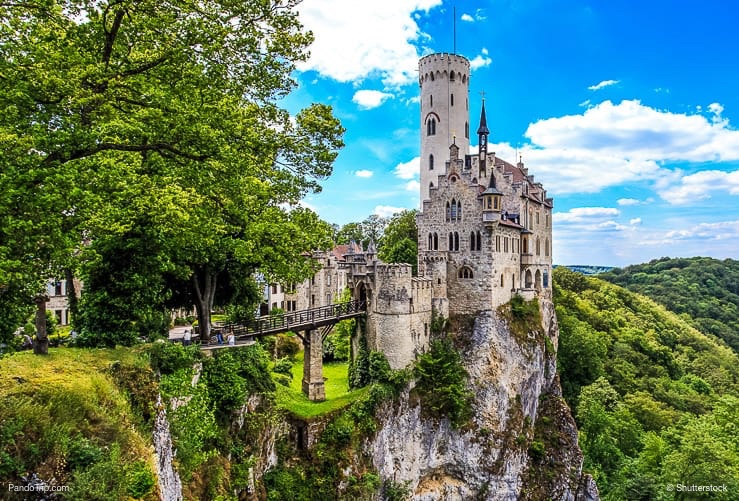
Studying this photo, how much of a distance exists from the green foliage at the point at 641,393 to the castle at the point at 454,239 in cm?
1678

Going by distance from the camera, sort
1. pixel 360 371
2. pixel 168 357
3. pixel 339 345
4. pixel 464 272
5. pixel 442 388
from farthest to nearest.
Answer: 1. pixel 339 345
2. pixel 464 272
3. pixel 442 388
4. pixel 360 371
5. pixel 168 357

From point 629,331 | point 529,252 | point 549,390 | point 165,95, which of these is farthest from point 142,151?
point 629,331

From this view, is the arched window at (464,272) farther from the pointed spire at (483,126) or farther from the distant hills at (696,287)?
the distant hills at (696,287)

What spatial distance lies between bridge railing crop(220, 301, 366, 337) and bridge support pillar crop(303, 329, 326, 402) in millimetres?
1072

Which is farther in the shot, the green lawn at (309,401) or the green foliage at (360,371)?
the green foliage at (360,371)

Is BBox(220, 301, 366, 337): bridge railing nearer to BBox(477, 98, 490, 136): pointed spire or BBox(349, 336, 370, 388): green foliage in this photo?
BBox(349, 336, 370, 388): green foliage

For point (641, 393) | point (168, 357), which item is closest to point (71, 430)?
point (168, 357)

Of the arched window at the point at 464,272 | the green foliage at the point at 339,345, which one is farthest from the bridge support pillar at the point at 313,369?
the green foliage at the point at 339,345

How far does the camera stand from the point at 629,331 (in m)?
76.1

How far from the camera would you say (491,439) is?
109ft

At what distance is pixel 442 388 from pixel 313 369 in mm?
9869

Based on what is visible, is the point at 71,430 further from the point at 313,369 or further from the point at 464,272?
the point at 464,272

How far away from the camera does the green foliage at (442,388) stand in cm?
3231

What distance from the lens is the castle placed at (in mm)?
31594
